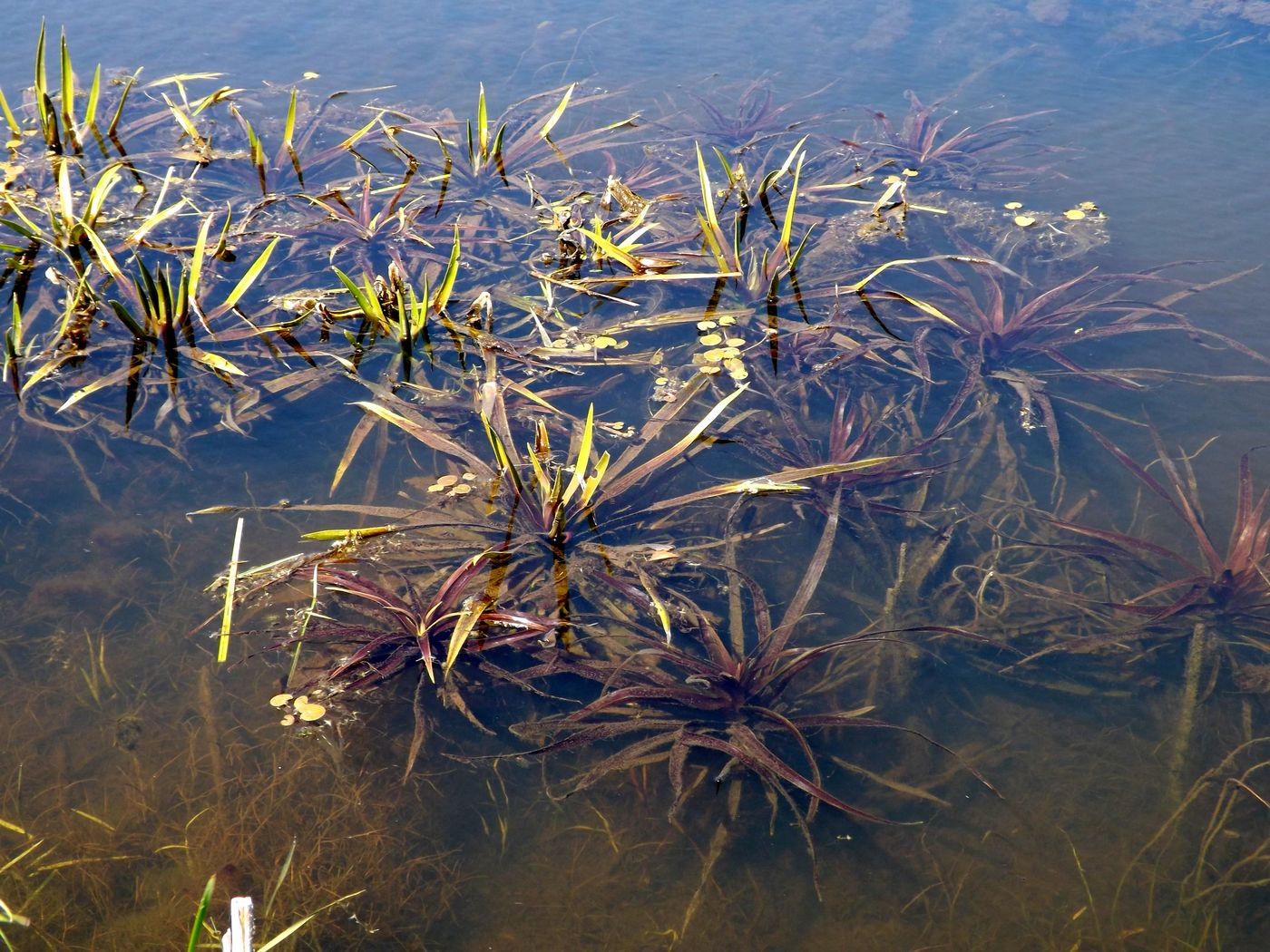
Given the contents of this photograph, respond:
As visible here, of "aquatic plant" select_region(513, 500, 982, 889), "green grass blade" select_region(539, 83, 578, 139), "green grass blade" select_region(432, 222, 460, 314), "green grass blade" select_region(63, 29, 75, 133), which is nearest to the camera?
"aquatic plant" select_region(513, 500, 982, 889)

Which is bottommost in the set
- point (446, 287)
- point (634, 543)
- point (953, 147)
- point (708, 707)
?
point (708, 707)

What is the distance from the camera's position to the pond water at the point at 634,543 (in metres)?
2.16

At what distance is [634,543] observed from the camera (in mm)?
2828

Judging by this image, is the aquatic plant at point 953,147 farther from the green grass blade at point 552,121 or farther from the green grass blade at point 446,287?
the green grass blade at point 446,287

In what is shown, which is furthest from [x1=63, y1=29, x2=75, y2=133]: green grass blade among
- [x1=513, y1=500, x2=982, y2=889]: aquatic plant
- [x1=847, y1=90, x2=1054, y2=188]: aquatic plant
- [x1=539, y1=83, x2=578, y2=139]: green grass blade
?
[x1=847, y1=90, x2=1054, y2=188]: aquatic plant

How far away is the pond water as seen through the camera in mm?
2158

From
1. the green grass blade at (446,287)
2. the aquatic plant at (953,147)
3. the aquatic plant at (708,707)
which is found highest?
the aquatic plant at (953,147)

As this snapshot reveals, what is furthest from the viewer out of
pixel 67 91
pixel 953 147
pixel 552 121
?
pixel 953 147

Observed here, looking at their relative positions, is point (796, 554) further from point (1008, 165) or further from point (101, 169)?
point (101, 169)

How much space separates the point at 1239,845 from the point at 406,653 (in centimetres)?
217

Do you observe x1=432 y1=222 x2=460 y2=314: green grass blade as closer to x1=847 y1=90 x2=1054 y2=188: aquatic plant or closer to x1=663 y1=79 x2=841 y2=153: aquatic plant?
x1=663 y1=79 x2=841 y2=153: aquatic plant

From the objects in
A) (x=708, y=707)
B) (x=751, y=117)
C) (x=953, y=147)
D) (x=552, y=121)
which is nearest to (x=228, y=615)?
(x=708, y=707)

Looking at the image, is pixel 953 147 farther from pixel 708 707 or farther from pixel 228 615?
pixel 228 615

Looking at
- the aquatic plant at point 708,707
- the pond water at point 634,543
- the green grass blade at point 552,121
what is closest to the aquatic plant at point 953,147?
the pond water at point 634,543
